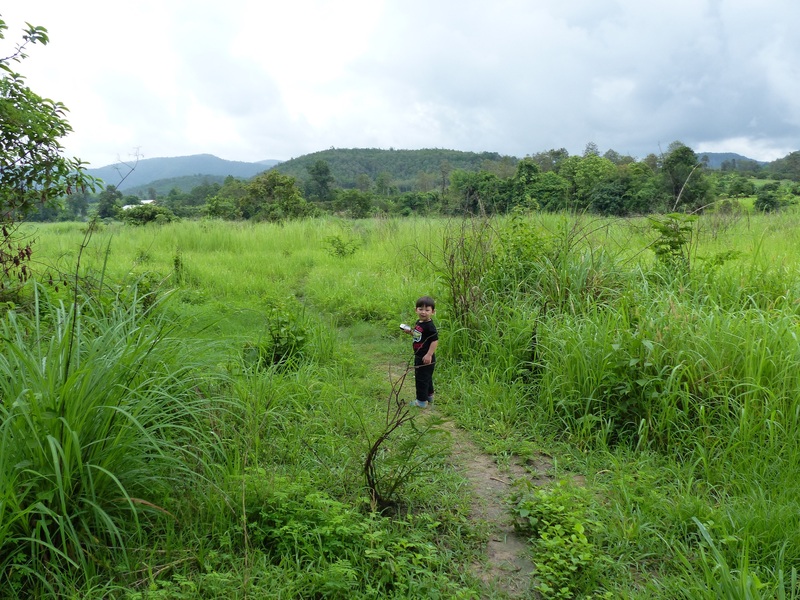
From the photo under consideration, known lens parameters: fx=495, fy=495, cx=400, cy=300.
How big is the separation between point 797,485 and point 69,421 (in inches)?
138

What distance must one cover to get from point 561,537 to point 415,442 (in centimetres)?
82

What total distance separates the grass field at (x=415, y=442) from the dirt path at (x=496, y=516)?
8cm

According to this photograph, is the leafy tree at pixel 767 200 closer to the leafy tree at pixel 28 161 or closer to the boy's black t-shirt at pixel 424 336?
the boy's black t-shirt at pixel 424 336

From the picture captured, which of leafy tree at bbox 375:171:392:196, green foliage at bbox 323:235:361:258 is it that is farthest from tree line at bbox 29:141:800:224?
leafy tree at bbox 375:171:392:196

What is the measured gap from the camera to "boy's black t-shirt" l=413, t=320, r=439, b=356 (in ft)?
13.3

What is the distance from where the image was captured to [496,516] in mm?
2645

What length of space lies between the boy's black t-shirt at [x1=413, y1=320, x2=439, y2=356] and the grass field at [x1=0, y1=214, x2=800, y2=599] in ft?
1.30

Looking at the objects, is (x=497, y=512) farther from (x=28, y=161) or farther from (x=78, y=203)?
(x=78, y=203)

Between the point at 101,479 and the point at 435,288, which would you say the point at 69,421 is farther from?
the point at 435,288

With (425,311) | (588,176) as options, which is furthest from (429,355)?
(588,176)

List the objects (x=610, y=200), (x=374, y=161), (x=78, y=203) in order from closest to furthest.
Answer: (x=78, y=203)
(x=610, y=200)
(x=374, y=161)

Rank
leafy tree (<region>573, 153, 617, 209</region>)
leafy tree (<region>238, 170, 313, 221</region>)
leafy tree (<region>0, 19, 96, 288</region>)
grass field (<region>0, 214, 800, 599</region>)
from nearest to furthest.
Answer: grass field (<region>0, 214, 800, 599</region>)
leafy tree (<region>0, 19, 96, 288</region>)
leafy tree (<region>573, 153, 617, 209</region>)
leafy tree (<region>238, 170, 313, 221</region>)

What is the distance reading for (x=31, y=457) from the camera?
6.57 feet

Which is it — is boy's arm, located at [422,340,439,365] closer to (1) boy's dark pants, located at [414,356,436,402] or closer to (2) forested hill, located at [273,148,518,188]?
(1) boy's dark pants, located at [414,356,436,402]
